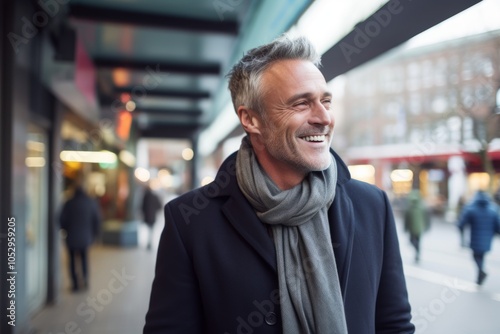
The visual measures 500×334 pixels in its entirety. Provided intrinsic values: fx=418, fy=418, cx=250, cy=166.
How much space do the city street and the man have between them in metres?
2.54

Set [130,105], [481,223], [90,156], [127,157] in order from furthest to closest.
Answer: [127,157] → [90,156] → [130,105] → [481,223]

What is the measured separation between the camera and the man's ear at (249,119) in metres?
1.38

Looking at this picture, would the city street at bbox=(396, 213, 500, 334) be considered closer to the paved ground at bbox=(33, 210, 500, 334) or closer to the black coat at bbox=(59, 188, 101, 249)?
the paved ground at bbox=(33, 210, 500, 334)

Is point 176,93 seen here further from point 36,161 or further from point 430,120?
point 430,120

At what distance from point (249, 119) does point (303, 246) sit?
0.46m

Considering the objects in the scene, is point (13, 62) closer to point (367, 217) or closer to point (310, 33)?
point (310, 33)

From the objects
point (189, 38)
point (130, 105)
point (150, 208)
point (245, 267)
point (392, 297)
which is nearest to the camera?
point (245, 267)

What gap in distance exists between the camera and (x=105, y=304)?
5648 mm

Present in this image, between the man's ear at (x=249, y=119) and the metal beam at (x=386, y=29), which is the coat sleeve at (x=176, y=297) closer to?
the man's ear at (x=249, y=119)

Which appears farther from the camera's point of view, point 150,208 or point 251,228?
point 150,208

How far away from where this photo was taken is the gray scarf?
116 cm

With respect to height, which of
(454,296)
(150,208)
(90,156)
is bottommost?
(454,296)

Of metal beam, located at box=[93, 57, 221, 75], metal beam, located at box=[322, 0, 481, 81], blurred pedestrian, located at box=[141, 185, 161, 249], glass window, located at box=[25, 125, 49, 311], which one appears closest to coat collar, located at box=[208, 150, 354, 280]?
metal beam, located at box=[322, 0, 481, 81]

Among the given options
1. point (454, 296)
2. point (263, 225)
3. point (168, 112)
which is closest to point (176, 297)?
point (263, 225)
